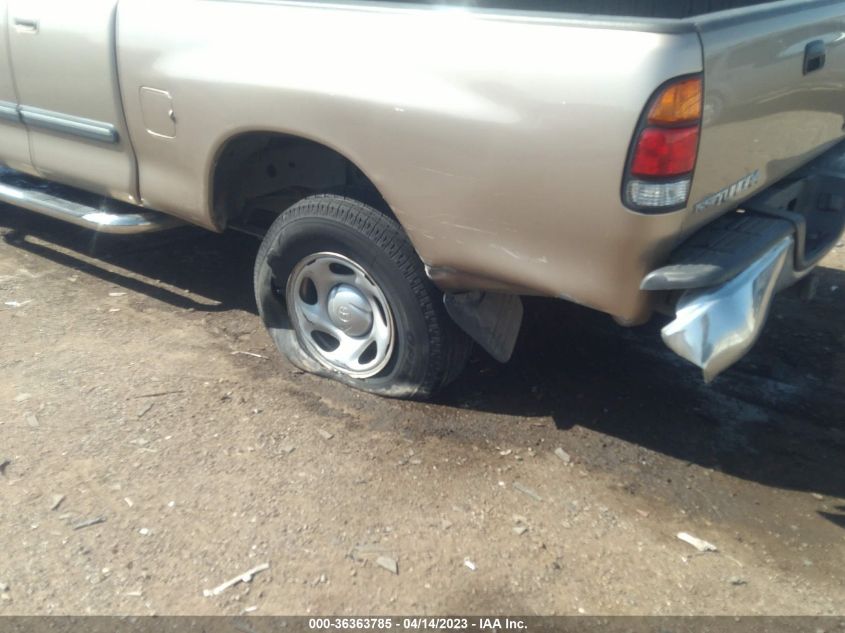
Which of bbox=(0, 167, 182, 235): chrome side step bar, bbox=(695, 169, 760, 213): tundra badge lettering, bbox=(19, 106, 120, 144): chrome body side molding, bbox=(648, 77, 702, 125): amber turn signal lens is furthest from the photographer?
bbox=(0, 167, 182, 235): chrome side step bar

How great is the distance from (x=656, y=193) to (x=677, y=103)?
27 centimetres

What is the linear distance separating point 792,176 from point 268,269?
222 centimetres

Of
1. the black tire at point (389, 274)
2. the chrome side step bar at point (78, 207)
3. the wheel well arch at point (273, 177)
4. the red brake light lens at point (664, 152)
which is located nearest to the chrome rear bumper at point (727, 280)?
the red brake light lens at point (664, 152)

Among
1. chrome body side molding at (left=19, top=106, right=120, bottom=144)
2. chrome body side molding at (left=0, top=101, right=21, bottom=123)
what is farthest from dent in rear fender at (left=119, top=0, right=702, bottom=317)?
chrome body side molding at (left=0, top=101, right=21, bottom=123)

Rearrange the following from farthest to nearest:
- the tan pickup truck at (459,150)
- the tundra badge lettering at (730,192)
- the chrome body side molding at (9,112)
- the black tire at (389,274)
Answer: the chrome body side molding at (9,112) < the black tire at (389,274) < the tundra badge lettering at (730,192) < the tan pickup truck at (459,150)

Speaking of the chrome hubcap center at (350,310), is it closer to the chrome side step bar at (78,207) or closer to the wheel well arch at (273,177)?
the wheel well arch at (273,177)

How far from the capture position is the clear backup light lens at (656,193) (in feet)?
8.51

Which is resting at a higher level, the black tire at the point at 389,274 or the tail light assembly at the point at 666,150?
the tail light assembly at the point at 666,150

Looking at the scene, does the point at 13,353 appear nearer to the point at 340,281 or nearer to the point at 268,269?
the point at 268,269

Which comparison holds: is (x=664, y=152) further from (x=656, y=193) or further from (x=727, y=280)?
(x=727, y=280)

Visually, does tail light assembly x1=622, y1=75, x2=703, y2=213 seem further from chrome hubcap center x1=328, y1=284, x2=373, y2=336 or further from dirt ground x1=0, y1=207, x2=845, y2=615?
chrome hubcap center x1=328, y1=284, x2=373, y2=336

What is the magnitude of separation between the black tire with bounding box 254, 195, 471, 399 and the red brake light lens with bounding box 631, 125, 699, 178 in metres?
1.01

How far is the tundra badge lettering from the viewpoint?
2.78 metres

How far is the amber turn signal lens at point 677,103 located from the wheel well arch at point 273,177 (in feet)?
3.92
